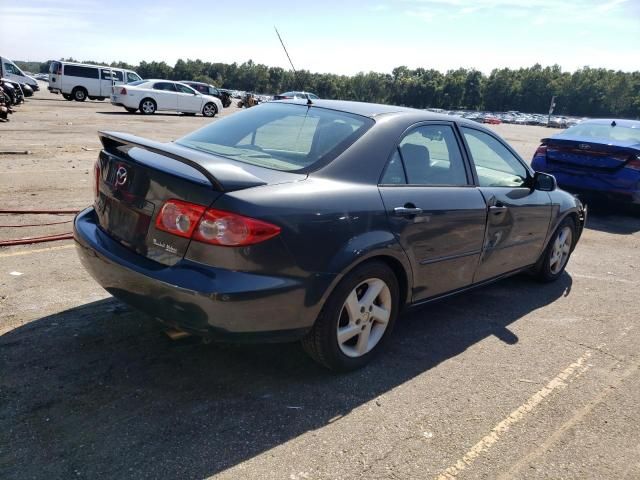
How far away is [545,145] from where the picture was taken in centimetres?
891

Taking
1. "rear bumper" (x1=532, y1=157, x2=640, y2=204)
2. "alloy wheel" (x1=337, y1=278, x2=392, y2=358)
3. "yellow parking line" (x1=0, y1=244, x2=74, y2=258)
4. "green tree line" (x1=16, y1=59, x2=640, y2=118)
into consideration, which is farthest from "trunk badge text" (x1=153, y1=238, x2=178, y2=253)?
"green tree line" (x1=16, y1=59, x2=640, y2=118)

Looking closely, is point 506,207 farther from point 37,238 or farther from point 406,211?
point 37,238

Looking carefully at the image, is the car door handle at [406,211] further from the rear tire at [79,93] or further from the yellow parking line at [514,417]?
the rear tire at [79,93]

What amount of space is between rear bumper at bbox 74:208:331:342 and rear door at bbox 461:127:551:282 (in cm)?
189

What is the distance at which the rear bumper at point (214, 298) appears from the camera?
257cm

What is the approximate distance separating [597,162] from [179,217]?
7.64 meters

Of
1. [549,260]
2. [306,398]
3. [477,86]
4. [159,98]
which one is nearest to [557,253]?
[549,260]

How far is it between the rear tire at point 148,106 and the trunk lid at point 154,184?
22868mm

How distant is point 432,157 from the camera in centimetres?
376

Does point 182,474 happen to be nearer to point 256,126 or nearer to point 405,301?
point 405,301

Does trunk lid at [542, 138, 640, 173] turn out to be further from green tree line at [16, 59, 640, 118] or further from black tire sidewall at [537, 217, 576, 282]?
green tree line at [16, 59, 640, 118]

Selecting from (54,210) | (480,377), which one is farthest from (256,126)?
(54,210)

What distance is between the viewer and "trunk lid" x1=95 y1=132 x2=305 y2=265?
8.73 feet

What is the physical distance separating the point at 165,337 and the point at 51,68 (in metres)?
32.9
